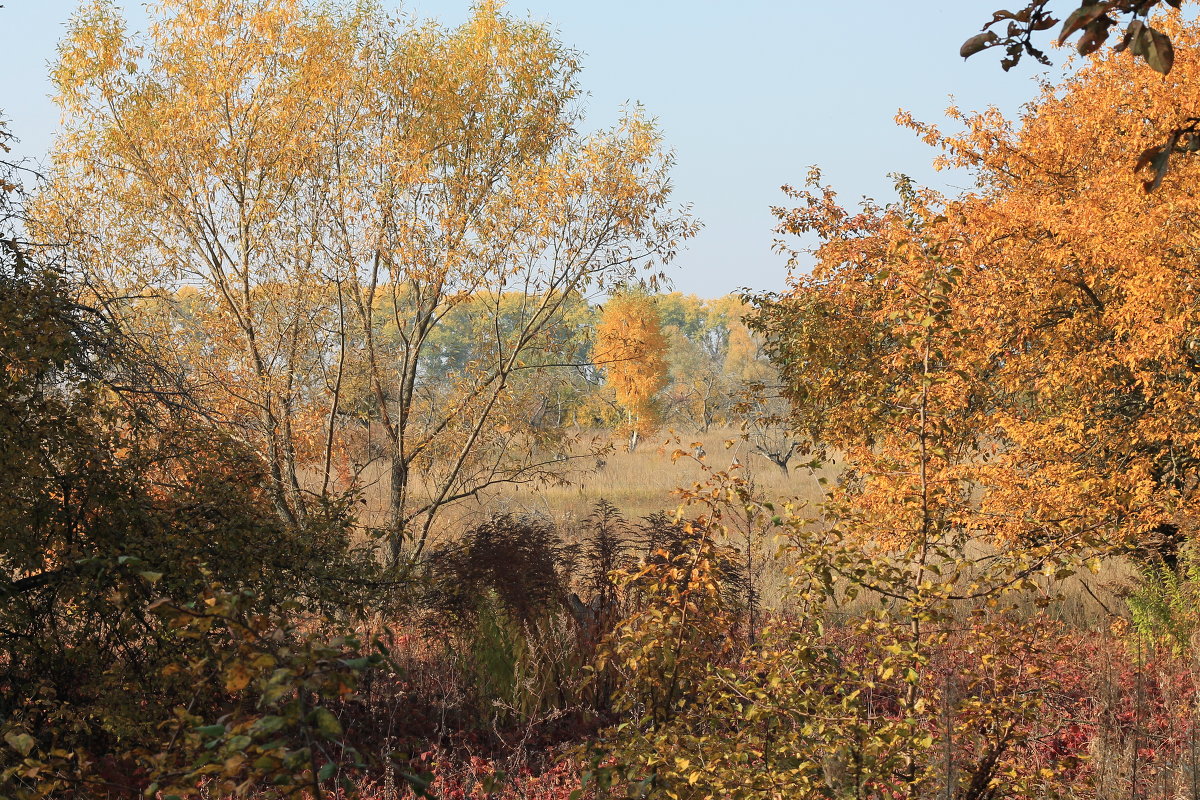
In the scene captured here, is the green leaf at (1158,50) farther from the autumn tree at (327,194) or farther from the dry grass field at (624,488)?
the dry grass field at (624,488)

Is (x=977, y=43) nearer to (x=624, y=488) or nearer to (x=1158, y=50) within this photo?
(x=1158, y=50)

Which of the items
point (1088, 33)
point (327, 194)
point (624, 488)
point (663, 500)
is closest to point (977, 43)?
point (1088, 33)

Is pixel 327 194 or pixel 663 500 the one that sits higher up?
pixel 327 194

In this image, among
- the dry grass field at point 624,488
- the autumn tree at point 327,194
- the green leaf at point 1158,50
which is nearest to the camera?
the green leaf at point 1158,50

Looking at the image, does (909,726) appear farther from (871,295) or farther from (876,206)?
(876,206)

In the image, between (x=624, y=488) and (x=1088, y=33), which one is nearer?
(x=1088, y=33)

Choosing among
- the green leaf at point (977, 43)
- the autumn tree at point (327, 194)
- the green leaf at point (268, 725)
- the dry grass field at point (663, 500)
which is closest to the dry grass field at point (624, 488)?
the dry grass field at point (663, 500)

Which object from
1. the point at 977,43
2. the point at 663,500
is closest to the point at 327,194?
the point at 977,43

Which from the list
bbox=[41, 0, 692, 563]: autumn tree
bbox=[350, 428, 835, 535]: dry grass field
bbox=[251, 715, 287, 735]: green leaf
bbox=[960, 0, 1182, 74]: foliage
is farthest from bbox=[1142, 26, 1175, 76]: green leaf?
bbox=[350, 428, 835, 535]: dry grass field

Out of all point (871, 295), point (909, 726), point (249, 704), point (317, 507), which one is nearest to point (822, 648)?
point (909, 726)

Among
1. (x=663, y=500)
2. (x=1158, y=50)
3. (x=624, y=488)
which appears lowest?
(x=663, y=500)

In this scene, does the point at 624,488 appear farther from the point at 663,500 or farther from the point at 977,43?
the point at 977,43

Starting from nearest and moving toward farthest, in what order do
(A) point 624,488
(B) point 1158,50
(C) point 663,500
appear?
(B) point 1158,50 → (C) point 663,500 → (A) point 624,488

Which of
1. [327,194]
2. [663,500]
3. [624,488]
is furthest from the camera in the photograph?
[624,488]
